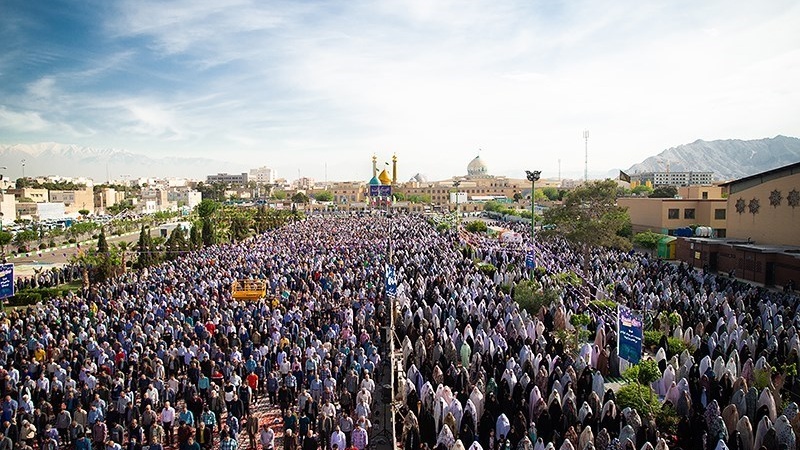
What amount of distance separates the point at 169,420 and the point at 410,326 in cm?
652

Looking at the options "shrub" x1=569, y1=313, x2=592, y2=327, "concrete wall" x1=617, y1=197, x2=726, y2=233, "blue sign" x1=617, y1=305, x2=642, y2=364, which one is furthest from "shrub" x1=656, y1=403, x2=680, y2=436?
"concrete wall" x1=617, y1=197, x2=726, y2=233

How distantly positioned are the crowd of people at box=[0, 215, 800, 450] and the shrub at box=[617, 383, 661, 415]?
170mm

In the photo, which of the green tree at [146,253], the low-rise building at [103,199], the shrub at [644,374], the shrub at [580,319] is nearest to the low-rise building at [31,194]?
the low-rise building at [103,199]

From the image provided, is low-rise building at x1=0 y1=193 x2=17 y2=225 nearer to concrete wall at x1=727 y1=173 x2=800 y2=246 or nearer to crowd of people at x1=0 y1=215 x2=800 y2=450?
crowd of people at x1=0 y1=215 x2=800 y2=450

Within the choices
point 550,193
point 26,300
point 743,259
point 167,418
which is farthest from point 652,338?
point 550,193

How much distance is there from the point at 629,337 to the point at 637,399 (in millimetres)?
1516

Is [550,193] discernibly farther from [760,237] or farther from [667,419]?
[667,419]

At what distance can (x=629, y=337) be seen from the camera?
10680 mm

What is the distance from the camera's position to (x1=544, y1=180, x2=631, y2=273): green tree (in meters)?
25.2

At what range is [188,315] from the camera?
15477 millimetres

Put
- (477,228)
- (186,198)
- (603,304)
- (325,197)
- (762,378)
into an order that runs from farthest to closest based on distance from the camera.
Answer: (325,197) → (186,198) → (477,228) → (603,304) → (762,378)

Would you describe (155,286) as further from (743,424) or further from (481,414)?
(743,424)

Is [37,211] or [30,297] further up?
[37,211]

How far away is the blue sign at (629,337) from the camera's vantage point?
10.5 metres
